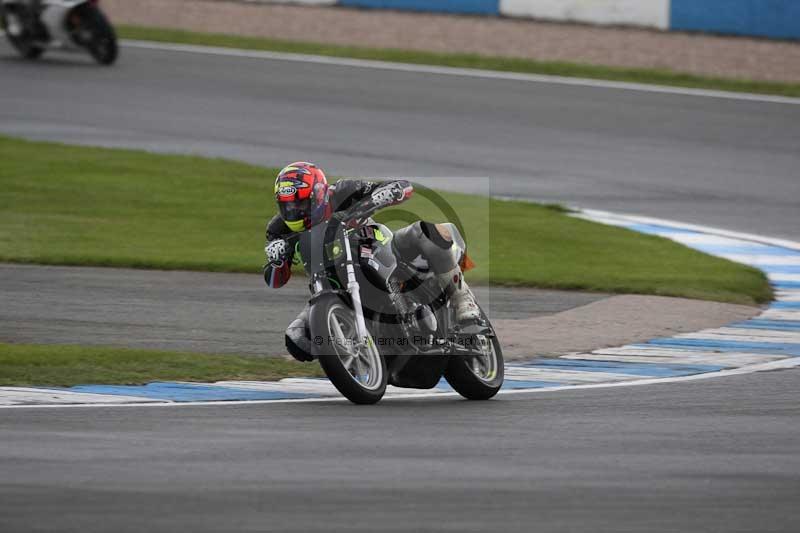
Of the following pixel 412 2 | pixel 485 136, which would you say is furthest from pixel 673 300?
pixel 412 2

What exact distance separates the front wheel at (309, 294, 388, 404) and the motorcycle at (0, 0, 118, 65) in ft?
56.3

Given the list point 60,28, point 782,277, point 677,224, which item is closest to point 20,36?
point 60,28

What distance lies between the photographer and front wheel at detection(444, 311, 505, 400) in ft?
30.7

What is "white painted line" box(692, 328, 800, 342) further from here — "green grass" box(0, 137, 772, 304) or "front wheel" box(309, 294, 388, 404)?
"front wheel" box(309, 294, 388, 404)

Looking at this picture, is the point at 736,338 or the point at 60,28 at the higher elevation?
the point at 60,28

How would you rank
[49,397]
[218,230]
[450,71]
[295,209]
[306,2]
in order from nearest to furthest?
[295,209], [49,397], [218,230], [450,71], [306,2]

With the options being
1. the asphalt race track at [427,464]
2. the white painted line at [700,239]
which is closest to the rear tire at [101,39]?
the white painted line at [700,239]

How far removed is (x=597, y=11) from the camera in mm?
26781

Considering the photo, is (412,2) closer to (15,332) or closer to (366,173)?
(366,173)

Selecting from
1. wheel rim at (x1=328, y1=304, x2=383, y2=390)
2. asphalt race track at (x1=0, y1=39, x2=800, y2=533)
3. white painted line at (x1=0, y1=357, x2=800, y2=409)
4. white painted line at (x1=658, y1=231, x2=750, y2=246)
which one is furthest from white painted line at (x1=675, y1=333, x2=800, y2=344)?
white painted line at (x1=658, y1=231, x2=750, y2=246)

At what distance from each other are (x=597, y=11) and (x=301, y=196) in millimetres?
18726

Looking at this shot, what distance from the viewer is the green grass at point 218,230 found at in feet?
45.7

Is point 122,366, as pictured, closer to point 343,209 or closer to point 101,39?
point 343,209

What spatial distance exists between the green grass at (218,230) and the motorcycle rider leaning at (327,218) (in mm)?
2848
